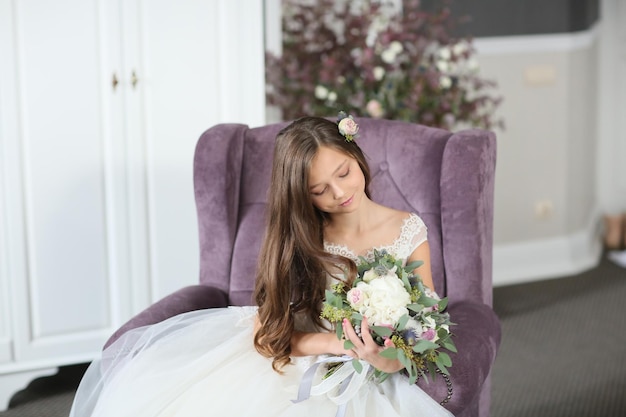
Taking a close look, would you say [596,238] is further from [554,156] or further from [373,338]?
[373,338]

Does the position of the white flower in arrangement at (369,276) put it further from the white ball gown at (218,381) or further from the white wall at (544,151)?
the white wall at (544,151)

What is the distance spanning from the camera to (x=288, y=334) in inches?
79.4

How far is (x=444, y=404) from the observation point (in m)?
1.89

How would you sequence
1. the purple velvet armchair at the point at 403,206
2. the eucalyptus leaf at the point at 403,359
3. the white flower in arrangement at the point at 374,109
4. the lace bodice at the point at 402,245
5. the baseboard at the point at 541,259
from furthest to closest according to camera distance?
the baseboard at the point at 541,259 → the white flower in arrangement at the point at 374,109 → the purple velvet armchair at the point at 403,206 → the lace bodice at the point at 402,245 → the eucalyptus leaf at the point at 403,359

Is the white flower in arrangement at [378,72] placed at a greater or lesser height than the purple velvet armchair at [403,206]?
greater

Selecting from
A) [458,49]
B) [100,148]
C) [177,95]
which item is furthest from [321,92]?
[100,148]

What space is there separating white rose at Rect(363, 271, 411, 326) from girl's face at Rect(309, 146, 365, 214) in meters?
0.31

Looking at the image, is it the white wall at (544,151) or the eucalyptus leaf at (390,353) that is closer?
the eucalyptus leaf at (390,353)

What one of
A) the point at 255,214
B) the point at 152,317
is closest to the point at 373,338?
the point at 152,317

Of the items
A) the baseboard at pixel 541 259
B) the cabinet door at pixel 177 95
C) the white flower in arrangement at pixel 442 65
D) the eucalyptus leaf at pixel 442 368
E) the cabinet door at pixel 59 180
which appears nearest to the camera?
the eucalyptus leaf at pixel 442 368

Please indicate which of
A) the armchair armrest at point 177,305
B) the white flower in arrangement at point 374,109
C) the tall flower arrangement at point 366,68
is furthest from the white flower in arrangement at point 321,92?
the armchair armrest at point 177,305

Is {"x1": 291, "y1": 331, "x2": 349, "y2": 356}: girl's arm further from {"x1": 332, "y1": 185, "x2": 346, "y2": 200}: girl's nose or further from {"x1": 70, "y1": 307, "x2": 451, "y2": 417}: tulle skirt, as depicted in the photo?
{"x1": 332, "y1": 185, "x2": 346, "y2": 200}: girl's nose

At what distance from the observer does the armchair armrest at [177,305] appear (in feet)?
7.20

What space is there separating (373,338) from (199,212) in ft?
3.16
